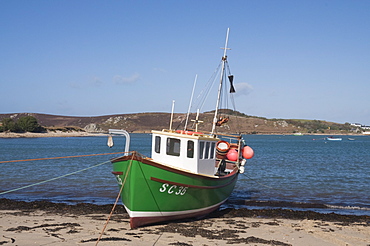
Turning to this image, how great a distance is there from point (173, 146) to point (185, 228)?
Result: 3.21 meters

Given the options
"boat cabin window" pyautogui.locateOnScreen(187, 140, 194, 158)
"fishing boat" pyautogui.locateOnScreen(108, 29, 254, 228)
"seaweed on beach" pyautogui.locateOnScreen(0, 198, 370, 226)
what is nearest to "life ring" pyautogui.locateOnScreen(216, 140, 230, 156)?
"fishing boat" pyautogui.locateOnScreen(108, 29, 254, 228)

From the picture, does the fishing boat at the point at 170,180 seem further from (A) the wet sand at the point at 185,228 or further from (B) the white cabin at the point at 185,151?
(A) the wet sand at the point at 185,228

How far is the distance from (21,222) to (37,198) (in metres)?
7.23

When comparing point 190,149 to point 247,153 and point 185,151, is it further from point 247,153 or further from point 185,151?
point 247,153

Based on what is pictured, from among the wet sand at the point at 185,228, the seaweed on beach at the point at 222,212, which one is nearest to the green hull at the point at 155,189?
the wet sand at the point at 185,228

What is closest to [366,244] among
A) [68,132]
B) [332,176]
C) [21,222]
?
[21,222]

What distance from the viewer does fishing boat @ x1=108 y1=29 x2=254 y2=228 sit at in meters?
13.6

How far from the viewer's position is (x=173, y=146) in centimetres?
1591

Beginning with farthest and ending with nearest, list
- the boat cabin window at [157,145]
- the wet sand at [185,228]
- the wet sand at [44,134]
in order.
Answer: the wet sand at [44,134] → the boat cabin window at [157,145] → the wet sand at [185,228]

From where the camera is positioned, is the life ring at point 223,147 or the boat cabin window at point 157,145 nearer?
the boat cabin window at point 157,145

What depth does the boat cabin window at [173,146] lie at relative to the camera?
51.9 ft

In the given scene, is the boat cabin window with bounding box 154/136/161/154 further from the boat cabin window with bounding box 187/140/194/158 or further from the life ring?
the life ring

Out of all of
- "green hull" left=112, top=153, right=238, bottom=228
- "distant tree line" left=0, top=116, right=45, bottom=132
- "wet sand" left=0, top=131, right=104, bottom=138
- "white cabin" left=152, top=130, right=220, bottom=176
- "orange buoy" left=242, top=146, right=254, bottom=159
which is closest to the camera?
"green hull" left=112, top=153, right=238, bottom=228

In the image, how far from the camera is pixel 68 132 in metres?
158
